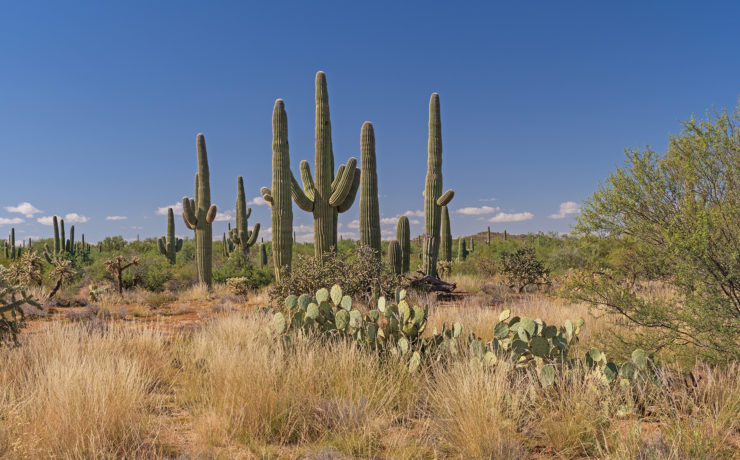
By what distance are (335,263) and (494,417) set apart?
7.85m

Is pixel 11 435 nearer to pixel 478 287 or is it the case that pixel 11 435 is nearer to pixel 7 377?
pixel 7 377

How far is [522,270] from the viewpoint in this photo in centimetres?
1691

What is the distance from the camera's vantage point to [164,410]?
5.15 meters

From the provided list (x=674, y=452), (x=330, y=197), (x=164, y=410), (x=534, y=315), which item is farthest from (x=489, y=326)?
(x=330, y=197)

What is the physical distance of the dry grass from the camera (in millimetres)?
3846

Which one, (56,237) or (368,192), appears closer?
(368,192)

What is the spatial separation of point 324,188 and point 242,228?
42.2 feet

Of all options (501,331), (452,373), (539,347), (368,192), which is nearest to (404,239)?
(368,192)

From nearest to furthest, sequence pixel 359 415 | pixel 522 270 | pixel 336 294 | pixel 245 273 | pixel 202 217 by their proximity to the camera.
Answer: pixel 359 415
pixel 336 294
pixel 522 270
pixel 245 273
pixel 202 217

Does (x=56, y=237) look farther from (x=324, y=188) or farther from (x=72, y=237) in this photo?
(x=324, y=188)

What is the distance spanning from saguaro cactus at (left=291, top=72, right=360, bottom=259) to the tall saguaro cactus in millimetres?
3733

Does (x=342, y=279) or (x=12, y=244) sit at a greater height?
(x=12, y=244)

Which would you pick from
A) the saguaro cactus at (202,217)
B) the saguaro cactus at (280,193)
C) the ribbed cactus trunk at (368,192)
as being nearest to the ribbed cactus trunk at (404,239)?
the ribbed cactus trunk at (368,192)

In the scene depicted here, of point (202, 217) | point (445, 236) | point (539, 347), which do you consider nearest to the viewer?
point (539, 347)
